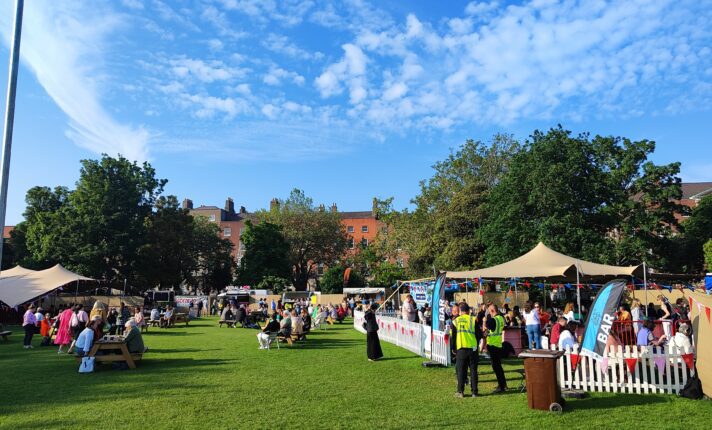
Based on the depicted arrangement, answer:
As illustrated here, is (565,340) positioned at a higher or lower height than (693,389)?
higher

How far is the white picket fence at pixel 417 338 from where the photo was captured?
487 inches

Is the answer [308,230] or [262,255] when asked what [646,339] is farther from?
[308,230]

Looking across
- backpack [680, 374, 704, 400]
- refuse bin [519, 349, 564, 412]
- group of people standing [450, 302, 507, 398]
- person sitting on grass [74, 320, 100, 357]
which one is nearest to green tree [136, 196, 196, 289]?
person sitting on grass [74, 320, 100, 357]

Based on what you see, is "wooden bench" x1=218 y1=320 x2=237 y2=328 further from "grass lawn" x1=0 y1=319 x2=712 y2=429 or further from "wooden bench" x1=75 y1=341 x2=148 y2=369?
"wooden bench" x1=75 y1=341 x2=148 y2=369

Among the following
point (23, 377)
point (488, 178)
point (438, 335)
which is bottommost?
point (23, 377)

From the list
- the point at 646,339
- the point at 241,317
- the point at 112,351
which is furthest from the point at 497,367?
the point at 241,317

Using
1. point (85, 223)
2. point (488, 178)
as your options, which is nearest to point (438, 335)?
point (488, 178)

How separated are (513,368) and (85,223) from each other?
142 feet

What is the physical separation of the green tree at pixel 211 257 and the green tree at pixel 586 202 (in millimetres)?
36477

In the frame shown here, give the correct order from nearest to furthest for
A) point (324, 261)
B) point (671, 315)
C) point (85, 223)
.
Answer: point (671, 315), point (85, 223), point (324, 261)

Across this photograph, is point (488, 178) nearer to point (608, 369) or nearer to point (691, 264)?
point (691, 264)

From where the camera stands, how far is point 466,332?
30.5 ft

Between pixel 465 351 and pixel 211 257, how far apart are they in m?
57.3

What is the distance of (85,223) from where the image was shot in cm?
4556
